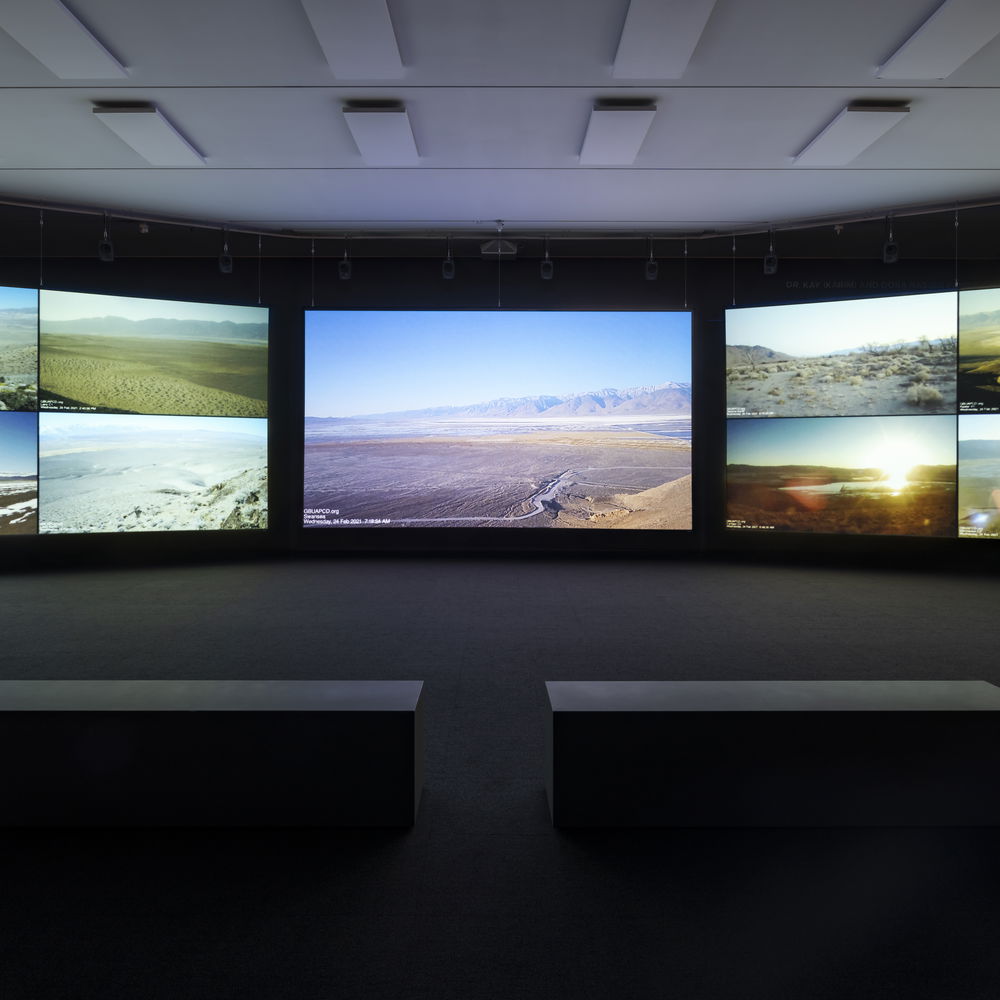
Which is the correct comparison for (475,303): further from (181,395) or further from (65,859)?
(65,859)

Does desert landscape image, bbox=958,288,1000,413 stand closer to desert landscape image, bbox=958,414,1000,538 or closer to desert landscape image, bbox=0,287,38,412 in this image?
desert landscape image, bbox=958,414,1000,538

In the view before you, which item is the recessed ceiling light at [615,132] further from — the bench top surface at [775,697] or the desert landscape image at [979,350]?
the desert landscape image at [979,350]

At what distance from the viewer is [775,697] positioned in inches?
89.6

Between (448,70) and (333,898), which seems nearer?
(333,898)

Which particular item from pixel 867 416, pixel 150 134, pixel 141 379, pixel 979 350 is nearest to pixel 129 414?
pixel 141 379

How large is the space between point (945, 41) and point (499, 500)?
5.78 meters

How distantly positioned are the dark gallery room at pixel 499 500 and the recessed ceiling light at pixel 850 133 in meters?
0.05

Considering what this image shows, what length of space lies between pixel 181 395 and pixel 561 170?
195 inches

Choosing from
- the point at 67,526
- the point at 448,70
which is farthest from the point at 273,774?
the point at 67,526

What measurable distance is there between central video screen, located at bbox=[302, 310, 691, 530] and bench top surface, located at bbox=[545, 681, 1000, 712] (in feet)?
19.7

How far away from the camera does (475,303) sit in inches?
332

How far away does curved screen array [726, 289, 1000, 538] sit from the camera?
7434mm

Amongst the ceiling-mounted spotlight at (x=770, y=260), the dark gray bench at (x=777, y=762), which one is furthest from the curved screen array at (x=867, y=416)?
the dark gray bench at (x=777, y=762)

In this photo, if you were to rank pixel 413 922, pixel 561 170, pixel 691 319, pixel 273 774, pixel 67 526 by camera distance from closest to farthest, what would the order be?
pixel 413 922
pixel 273 774
pixel 561 170
pixel 67 526
pixel 691 319
